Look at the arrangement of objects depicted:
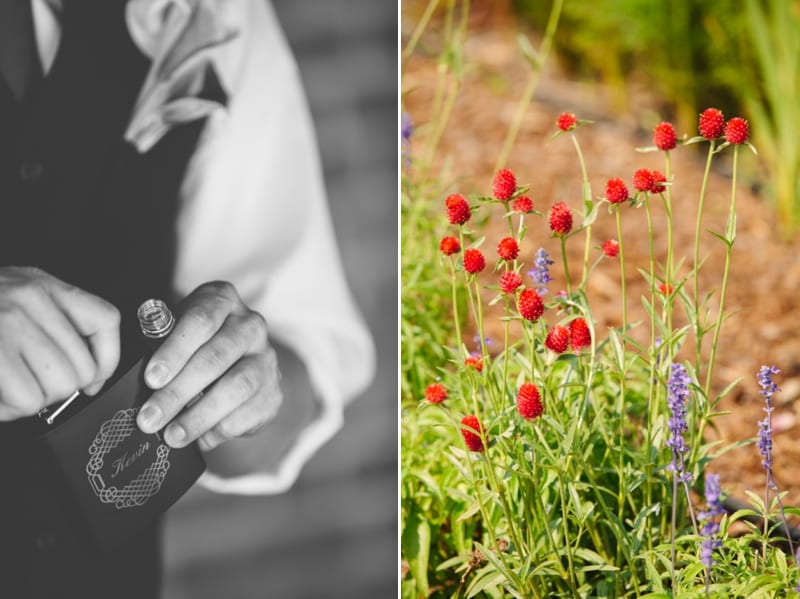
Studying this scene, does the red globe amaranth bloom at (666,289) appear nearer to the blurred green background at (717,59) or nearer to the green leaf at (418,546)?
the green leaf at (418,546)

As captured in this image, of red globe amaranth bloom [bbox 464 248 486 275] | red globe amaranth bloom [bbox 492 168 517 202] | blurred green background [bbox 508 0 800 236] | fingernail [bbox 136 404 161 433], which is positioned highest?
red globe amaranth bloom [bbox 492 168 517 202]

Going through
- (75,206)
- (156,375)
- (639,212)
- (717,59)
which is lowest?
(639,212)

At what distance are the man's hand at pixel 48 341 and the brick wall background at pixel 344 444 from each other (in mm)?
234

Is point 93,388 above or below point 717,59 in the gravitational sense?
above

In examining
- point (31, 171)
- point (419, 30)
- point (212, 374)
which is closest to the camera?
point (31, 171)

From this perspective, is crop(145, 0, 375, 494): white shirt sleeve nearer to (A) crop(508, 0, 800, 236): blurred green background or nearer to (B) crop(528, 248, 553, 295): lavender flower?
(B) crop(528, 248, 553, 295): lavender flower

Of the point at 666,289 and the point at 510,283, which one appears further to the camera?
the point at 666,289

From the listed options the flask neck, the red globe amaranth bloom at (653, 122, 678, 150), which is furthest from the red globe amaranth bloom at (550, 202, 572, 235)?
the flask neck

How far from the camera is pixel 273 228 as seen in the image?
57.1 inches

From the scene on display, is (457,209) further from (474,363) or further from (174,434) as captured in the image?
(174,434)

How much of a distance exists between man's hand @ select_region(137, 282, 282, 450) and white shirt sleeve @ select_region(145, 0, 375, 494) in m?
0.02

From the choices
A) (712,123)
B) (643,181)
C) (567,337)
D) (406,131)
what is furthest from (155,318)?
(406,131)

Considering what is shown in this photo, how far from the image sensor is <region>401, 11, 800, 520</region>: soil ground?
2652 millimetres

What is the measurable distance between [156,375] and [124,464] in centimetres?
12
